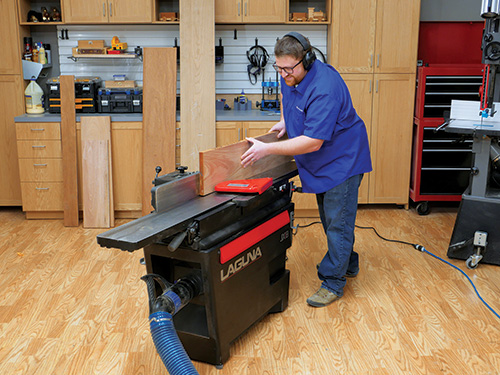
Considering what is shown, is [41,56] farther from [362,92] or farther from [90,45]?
[362,92]

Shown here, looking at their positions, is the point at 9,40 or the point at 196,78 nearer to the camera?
the point at 196,78

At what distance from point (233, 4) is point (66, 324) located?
9.34 feet

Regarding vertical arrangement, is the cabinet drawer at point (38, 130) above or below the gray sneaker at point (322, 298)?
above

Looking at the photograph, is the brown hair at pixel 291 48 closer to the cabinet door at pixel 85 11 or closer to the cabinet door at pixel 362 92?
the cabinet door at pixel 362 92

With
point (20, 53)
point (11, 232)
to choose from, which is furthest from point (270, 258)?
point (20, 53)

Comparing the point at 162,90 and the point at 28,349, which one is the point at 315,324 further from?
the point at 162,90

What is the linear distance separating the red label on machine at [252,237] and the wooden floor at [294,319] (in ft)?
1.70

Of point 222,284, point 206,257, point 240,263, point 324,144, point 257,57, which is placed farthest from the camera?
point 257,57

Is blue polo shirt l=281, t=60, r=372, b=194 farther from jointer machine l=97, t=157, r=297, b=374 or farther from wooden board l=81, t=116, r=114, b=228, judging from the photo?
wooden board l=81, t=116, r=114, b=228

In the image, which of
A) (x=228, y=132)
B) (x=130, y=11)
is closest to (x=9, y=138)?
(x=130, y=11)

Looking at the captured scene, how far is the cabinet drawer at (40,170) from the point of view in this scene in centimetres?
443

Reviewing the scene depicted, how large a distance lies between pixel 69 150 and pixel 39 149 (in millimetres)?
247

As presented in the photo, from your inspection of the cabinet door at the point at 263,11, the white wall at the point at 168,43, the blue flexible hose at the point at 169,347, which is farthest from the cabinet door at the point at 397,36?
the blue flexible hose at the point at 169,347

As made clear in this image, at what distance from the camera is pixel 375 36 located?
4.46 m
